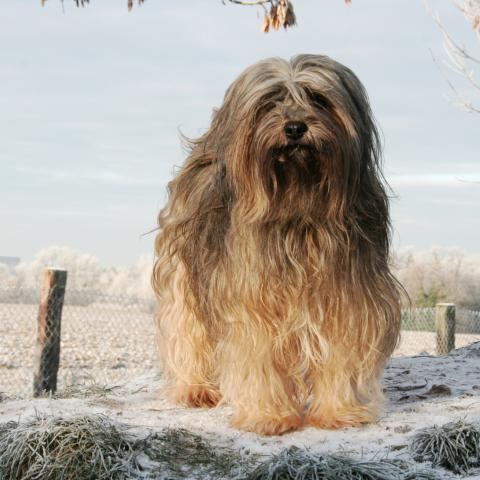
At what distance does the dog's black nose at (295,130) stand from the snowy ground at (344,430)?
5.16ft

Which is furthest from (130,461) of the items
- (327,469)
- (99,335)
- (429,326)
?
(429,326)

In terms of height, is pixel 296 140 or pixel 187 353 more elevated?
pixel 296 140

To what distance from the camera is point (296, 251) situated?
4.43 meters

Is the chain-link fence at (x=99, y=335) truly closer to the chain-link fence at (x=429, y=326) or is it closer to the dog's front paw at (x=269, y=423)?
the chain-link fence at (x=429, y=326)

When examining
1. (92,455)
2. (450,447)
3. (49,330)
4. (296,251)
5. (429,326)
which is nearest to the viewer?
(92,455)

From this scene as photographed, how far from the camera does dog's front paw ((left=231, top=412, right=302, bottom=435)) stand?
4.60m

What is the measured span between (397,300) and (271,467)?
4.53 feet

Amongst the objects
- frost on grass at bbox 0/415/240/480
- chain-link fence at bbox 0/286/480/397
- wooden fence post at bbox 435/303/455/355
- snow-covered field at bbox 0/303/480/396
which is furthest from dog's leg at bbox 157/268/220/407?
wooden fence post at bbox 435/303/455/355

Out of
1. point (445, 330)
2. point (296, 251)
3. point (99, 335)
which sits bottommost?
point (99, 335)

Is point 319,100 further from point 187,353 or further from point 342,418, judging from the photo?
point 187,353

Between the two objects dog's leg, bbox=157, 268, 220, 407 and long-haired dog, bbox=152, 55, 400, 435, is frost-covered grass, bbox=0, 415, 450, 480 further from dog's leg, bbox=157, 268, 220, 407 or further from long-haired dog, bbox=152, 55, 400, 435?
dog's leg, bbox=157, 268, 220, 407

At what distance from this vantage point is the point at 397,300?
474 centimetres

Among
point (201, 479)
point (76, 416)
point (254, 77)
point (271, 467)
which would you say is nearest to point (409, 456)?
point (271, 467)

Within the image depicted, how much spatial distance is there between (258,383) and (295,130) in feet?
4.82
